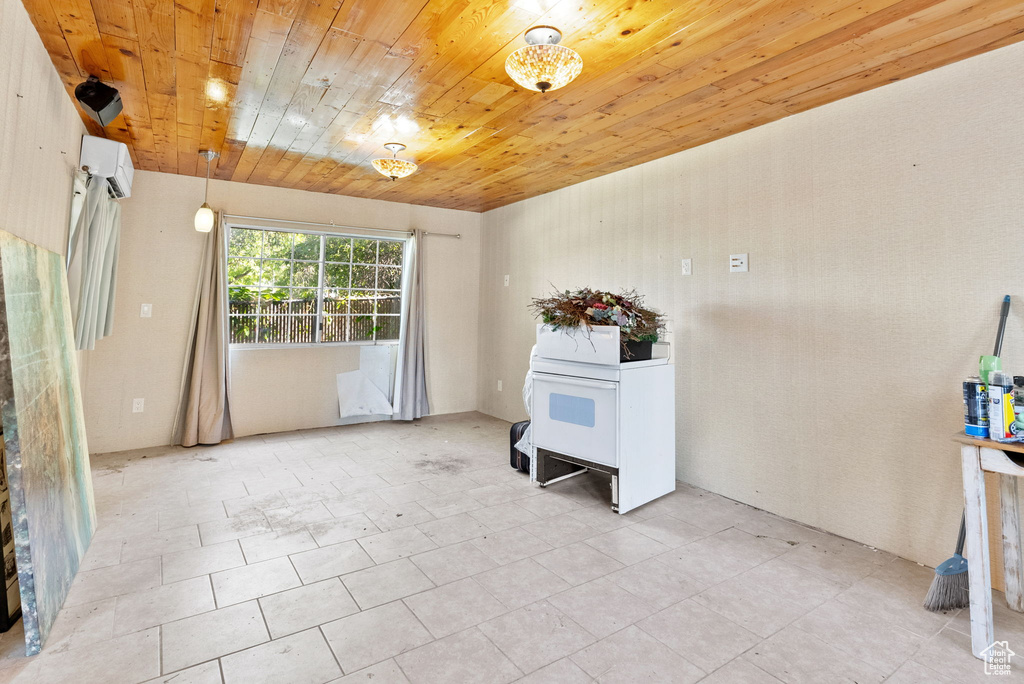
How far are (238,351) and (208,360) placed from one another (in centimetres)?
30

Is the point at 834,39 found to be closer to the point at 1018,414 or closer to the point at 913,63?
the point at 913,63

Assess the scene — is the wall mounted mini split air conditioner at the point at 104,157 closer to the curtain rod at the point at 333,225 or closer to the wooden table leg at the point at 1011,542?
the curtain rod at the point at 333,225

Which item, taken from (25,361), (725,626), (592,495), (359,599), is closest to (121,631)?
(359,599)

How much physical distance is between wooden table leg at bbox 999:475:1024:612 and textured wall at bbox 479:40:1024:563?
24cm

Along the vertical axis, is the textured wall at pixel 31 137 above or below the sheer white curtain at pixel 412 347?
above

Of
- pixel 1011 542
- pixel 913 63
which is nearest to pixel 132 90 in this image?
pixel 913 63

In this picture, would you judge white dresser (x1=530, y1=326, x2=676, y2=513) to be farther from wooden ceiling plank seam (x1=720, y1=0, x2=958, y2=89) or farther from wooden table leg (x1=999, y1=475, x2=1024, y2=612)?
wooden table leg (x1=999, y1=475, x2=1024, y2=612)

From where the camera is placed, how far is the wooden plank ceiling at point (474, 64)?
5.97 feet

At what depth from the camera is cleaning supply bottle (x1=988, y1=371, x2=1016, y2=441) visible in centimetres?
172

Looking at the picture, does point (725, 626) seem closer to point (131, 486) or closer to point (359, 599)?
point (359, 599)

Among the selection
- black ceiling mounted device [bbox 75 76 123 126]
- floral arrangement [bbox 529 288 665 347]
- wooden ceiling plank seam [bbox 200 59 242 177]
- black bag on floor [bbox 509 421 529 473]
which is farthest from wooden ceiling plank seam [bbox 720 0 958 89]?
black ceiling mounted device [bbox 75 76 123 126]

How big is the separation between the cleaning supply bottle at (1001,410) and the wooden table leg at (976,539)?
0.29ft

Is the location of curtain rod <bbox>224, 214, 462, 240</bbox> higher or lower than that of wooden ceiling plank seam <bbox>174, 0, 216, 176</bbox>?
lower

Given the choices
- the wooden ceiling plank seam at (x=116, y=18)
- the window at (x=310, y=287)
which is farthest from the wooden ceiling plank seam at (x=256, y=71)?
the window at (x=310, y=287)
